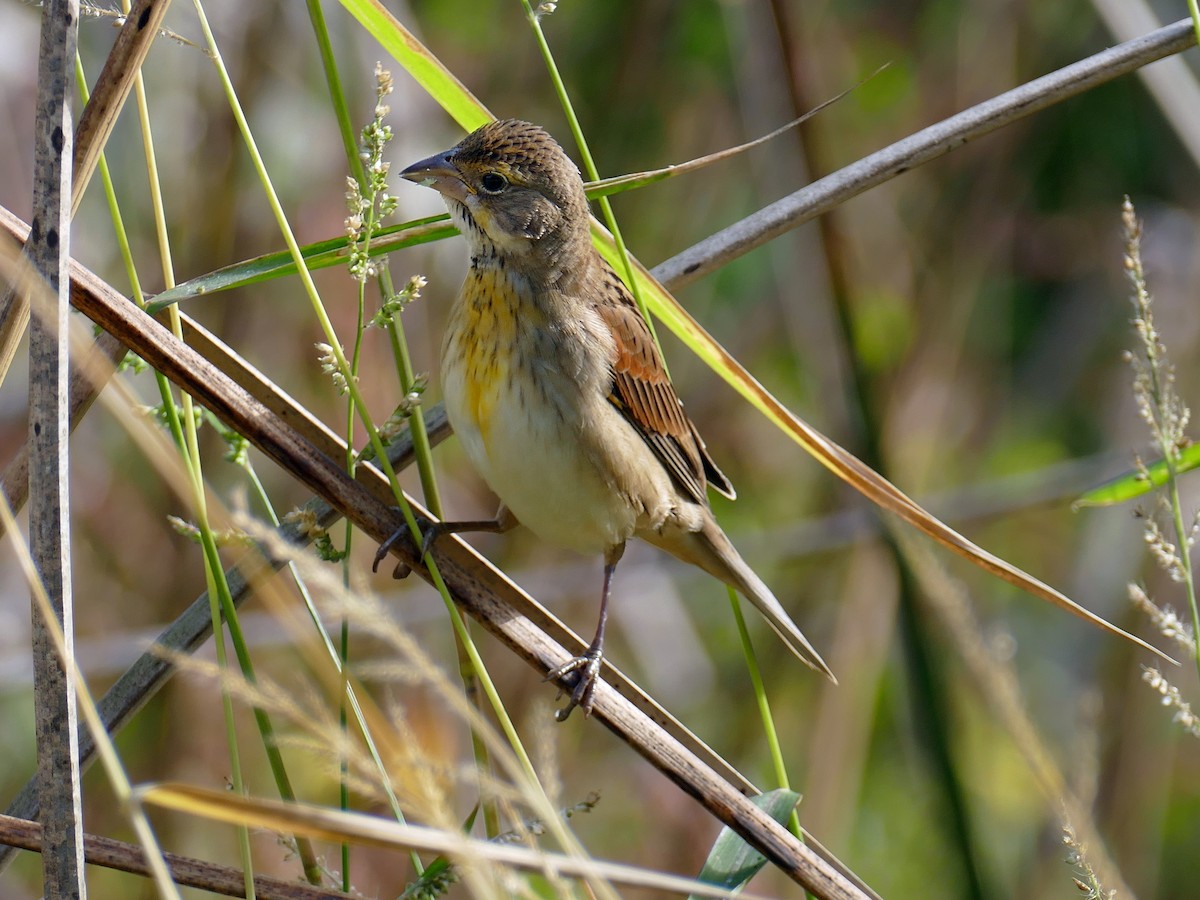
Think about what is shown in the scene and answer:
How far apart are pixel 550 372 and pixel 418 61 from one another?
0.91 meters

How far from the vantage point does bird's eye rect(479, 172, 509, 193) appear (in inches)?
117

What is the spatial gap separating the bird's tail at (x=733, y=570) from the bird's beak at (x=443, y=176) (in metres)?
1.03

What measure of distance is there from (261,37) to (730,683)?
3392 millimetres

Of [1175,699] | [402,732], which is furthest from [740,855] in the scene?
[402,732]

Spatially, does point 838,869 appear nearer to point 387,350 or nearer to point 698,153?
point 387,350

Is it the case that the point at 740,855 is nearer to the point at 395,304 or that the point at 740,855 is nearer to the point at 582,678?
the point at 582,678

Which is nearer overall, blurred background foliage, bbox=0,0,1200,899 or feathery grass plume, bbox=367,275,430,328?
feathery grass plume, bbox=367,275,430,328

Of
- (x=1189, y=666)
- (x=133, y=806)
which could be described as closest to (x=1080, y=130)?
(x=1189, y=666)

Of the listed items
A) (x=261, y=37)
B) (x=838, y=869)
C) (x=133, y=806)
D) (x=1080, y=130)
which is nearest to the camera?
(x=133, y=806)

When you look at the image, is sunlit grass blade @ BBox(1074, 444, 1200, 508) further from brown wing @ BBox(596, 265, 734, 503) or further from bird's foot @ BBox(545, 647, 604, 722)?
brown wing @ BBox(596, 265, 734, 503)

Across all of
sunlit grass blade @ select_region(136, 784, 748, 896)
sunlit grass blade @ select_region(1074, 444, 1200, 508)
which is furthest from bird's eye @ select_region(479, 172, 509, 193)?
sunlit grass blade @ select_region(136, 784, 748, 896)

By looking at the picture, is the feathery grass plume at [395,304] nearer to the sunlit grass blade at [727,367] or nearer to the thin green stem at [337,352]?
the thin green stem at [337,352]

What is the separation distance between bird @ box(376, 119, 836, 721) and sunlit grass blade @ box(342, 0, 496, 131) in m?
0.57

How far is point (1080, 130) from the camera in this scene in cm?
607
